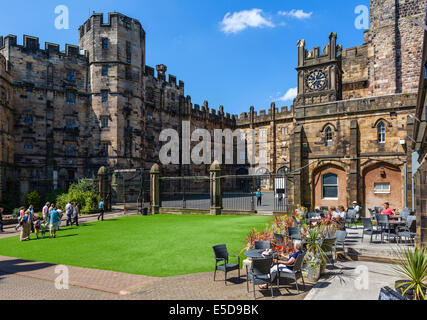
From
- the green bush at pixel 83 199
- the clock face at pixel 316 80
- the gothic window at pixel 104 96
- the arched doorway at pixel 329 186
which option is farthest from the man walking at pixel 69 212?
the clock face at pixel 316 80

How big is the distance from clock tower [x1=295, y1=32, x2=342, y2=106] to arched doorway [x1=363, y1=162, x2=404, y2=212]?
369 inches

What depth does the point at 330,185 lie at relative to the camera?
770 inches

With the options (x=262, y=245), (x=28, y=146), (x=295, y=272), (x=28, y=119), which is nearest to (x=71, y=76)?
(x=28, y=119)

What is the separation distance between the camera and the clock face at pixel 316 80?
83.8 ft

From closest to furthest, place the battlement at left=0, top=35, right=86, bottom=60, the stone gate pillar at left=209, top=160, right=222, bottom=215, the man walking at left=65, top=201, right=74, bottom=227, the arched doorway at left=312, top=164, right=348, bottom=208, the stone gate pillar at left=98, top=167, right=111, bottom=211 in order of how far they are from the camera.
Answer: the man walking at left=65, top=201, right=74, bottom=227 → the arched doorway at left=312, top=164, right=348, bottom=208 → the stone gate pillar at left=209, top=160, right=222, bottom=215 → the stone gate pillar at left=98, top=167, right=111, bottom=211 → the battlement at left=0, top=35, right=86, bottom=60

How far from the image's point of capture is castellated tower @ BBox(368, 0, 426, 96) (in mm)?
25484

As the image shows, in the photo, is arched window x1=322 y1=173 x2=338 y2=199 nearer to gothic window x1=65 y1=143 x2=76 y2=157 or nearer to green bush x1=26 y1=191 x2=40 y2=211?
green bush x1=26 y1=191 x2=40 y2=211

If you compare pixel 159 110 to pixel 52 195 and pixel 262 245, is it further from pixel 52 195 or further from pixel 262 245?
pixel 262 245

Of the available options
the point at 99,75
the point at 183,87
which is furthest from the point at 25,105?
the point at 183,87

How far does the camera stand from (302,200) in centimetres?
1983

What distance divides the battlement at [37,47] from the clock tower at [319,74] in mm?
26517

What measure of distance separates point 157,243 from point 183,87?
37.1m

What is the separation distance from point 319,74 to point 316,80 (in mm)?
620

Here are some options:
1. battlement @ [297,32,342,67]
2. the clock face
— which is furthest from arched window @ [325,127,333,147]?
battlement @ [297,32,342,67]
